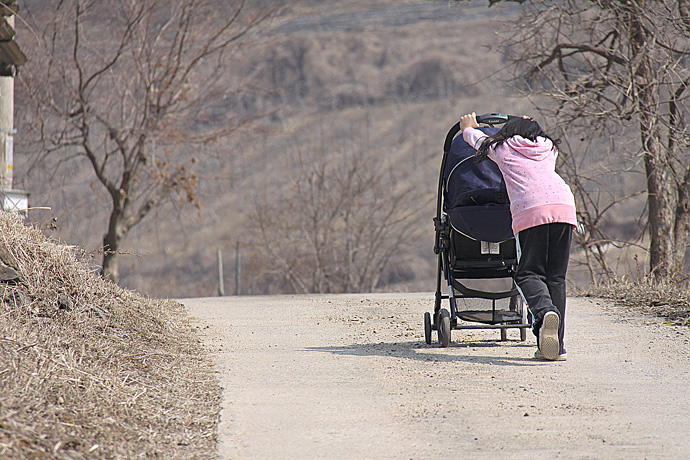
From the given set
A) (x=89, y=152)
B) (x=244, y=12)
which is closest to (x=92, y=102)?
(x=89, y=152)

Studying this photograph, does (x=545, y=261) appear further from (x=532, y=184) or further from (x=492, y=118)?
(x=492, y=118)

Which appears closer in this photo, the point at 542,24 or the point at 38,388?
the point at 38,388

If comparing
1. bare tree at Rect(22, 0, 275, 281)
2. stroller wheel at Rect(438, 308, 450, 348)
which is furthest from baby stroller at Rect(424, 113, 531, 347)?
bare tree at Rect(22, 0, 275, 281)

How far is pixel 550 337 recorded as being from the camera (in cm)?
567

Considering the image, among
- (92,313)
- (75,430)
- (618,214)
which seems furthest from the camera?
(618,214)

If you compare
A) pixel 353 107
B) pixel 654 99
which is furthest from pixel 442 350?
pixel 353 107

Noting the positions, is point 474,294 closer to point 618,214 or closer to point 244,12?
point 244,12

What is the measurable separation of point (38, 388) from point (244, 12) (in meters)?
15.8

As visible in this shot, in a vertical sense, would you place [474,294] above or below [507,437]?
above

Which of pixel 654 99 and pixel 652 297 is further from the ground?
pixel 654 99

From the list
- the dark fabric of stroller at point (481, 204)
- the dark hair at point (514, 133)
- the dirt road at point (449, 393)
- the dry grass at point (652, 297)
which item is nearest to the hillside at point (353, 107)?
the dry grass at point (652, 297)

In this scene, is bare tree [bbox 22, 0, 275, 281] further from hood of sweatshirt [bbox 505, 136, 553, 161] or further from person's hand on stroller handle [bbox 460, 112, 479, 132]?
hood of sweatshirt [bbox 505, 136, 553, 161]

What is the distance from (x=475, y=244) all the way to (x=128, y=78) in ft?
46.3

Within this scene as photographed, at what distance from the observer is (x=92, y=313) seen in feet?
19.3
